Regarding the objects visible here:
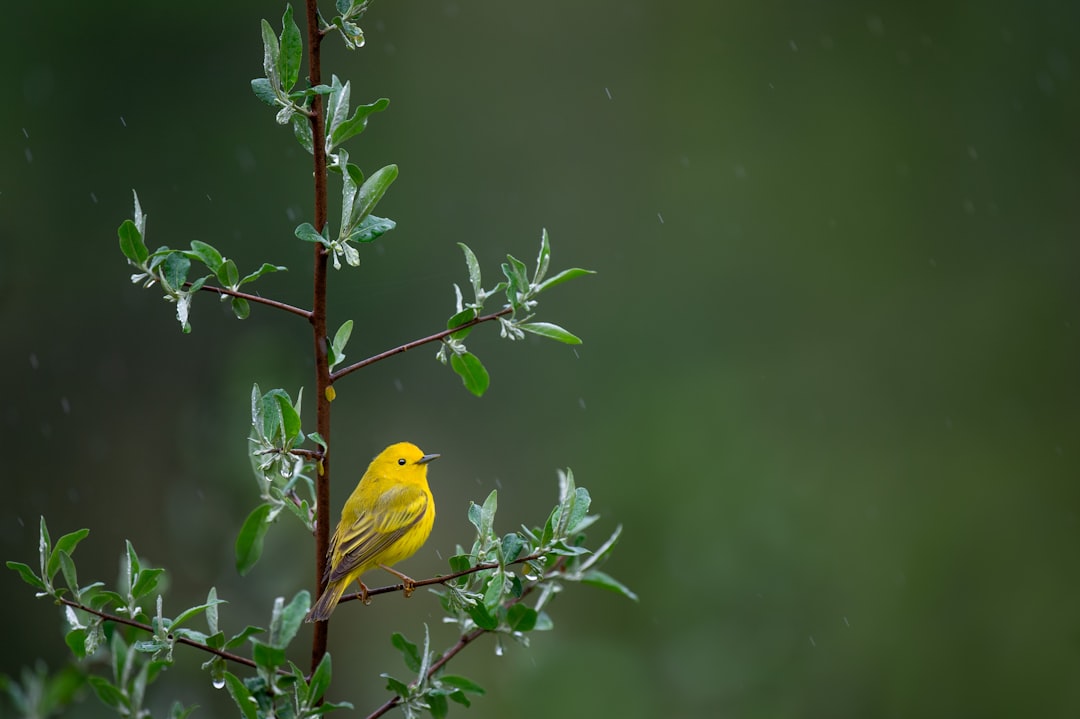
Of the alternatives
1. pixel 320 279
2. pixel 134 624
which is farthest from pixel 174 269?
pixel 134 624

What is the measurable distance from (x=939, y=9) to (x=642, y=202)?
348cm

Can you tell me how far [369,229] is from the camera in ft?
6.33

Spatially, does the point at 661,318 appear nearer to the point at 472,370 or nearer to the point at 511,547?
the point at 472,370

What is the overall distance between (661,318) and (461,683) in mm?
7648

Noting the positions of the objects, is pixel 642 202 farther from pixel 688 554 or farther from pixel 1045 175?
pixel 688 554

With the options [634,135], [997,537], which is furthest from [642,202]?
[997,537]

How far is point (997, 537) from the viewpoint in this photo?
27.0 ft

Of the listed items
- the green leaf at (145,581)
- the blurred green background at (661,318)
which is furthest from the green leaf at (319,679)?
the blurred green background at (661,318)

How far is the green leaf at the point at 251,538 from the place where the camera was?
2.17 metres

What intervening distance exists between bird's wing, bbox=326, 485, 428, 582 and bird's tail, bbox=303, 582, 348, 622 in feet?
0.13

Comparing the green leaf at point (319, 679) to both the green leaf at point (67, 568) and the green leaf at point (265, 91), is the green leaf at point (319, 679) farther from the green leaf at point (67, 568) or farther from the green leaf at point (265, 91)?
the green leaf at point (265, 91)

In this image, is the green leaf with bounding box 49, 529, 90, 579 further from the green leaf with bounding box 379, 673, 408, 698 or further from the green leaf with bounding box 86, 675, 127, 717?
the green leaf with bounding box 379, 673, 408, 698

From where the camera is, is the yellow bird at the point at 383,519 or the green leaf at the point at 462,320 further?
the yellow bird at the point at 383,519

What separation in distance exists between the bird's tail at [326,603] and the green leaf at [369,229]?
2.26 feet
